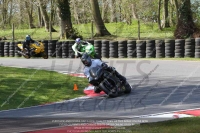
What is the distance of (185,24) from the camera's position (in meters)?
24.5

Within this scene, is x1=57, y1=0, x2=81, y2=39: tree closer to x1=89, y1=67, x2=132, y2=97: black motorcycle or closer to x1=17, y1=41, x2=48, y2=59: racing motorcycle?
x1=17, y1=41, x2=48, y2=59: racing motorcycle

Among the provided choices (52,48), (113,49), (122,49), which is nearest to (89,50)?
(122,49)

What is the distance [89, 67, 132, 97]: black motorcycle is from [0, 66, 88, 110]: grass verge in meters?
1.23

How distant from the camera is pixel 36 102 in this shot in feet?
41.0

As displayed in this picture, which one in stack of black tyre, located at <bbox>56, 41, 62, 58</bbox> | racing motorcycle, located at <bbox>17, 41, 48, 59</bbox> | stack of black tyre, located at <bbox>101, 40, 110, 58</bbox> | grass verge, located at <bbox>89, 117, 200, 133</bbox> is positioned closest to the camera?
grass verge, located at <bbox>89, 117, 200, 133</bbox>

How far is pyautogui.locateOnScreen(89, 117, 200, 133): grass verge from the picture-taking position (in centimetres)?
677

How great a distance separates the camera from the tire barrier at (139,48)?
67.7ft

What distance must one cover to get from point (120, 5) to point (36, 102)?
133ft

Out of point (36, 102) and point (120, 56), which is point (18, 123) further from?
point (120, 56)

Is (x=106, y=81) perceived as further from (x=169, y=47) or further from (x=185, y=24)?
(x=185, y=24)

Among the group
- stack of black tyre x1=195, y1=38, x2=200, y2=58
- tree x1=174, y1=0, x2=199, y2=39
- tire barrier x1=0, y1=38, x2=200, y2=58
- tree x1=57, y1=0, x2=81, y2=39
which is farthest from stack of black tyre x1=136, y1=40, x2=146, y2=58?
tree x1=57, y1=0, x2=81, y2=39

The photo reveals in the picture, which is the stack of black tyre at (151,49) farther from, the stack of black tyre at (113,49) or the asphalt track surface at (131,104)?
the asphalt track surface at (131,104)

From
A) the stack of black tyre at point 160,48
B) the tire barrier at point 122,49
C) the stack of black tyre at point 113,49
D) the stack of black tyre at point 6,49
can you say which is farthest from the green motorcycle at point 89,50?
the stack of black tyre at point 6,49

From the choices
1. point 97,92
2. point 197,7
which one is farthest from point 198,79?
point 197,7
